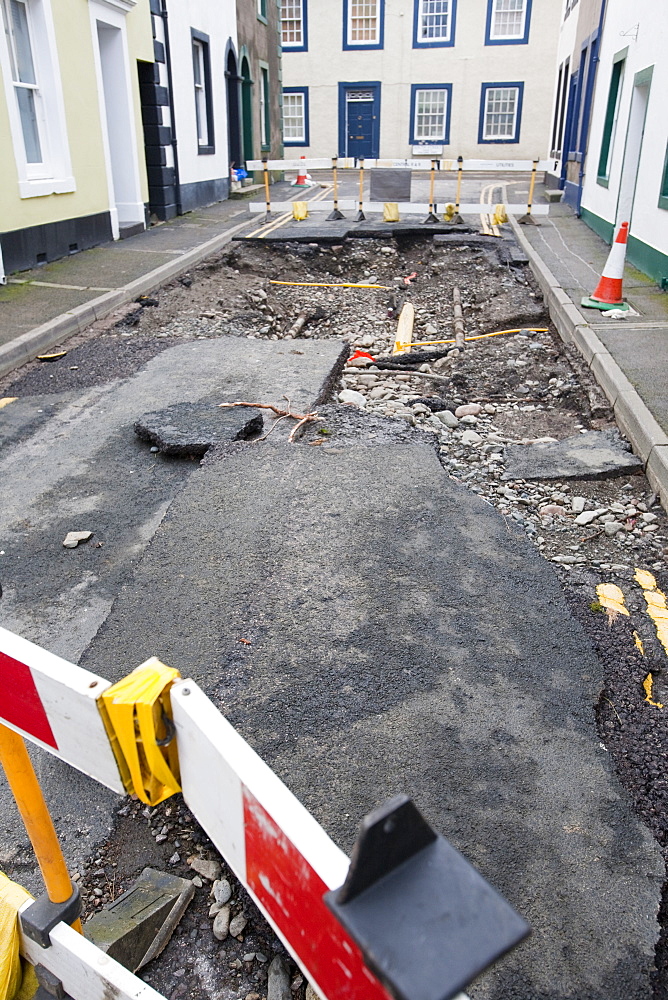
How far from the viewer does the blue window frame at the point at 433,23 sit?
1207 inches

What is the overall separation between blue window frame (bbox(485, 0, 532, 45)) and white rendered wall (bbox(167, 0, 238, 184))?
602 inches

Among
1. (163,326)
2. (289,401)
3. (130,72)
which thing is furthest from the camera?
(130,72)

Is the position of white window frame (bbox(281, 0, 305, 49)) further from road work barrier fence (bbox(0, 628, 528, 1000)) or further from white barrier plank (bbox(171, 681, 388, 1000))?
white barrier plank (bbox(171, 681, 388, 1000))

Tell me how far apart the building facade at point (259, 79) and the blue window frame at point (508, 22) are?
33.0 feet

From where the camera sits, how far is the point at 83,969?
1.68 meters

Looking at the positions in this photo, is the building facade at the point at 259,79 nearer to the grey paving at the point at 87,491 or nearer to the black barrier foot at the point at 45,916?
the grey paving at the point at 87,491

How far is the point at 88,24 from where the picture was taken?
1189cm

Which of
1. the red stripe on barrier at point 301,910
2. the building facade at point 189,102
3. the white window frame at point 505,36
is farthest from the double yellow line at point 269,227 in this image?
the white window frame at point 505,36

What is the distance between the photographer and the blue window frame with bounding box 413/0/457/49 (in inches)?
1207

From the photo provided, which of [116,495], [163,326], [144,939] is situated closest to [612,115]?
[163,326]

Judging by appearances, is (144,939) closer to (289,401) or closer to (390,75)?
(289,401)

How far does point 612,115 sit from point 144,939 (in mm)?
16021

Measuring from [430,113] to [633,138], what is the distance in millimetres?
23176

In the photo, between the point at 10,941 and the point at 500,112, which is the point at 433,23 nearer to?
the point at 500,112
